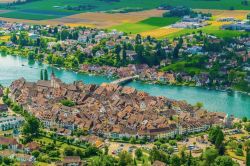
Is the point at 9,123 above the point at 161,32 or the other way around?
the other way around

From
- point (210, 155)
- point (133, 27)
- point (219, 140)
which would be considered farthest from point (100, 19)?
point (210, 155)

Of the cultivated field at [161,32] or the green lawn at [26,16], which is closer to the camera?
the cultivated field at [161,32]

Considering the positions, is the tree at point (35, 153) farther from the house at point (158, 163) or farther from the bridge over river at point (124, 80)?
the bridge over river at point (124, 80)

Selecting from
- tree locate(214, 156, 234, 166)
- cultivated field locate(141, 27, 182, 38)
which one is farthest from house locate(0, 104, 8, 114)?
cultivated field locate(141, 27, 182, 38)

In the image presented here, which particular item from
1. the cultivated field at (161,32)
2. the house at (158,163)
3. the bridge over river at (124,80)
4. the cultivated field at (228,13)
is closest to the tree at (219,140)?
the house at (158,163)

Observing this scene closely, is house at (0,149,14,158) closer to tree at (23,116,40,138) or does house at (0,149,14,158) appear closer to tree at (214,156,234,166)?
tree at (23,116,40,138)

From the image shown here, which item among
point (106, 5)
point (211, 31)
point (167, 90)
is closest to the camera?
point (167, 90)

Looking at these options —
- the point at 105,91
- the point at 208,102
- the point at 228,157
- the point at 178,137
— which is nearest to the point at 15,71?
the point at 105,91

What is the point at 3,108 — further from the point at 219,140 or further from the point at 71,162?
the point at 219,140

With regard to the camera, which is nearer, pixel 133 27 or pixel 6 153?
pixel 6 153
